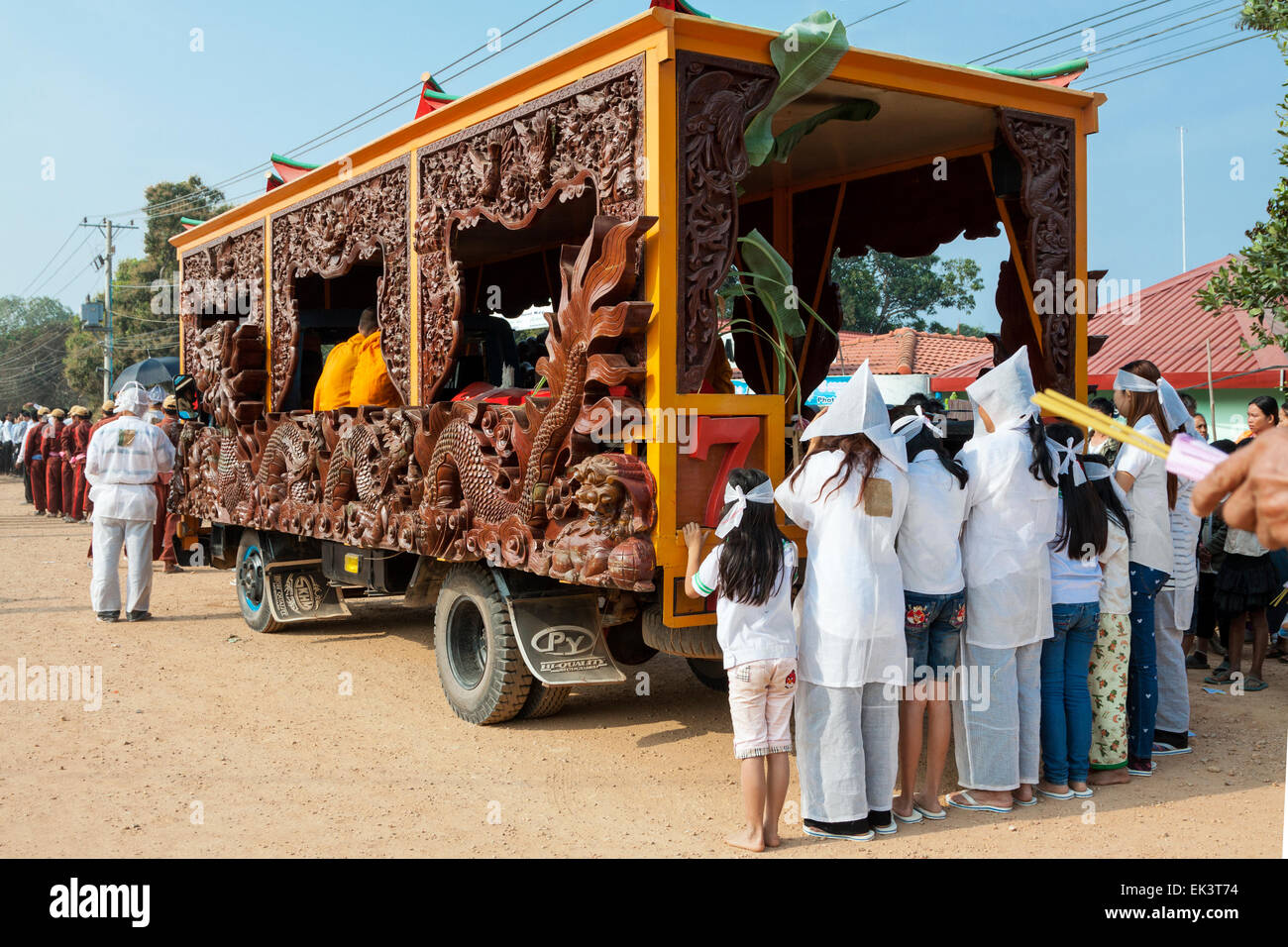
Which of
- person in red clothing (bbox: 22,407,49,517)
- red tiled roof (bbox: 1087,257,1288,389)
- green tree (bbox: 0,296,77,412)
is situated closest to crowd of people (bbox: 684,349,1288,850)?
red tiled roof (bbox: 1087,257,1288,389)

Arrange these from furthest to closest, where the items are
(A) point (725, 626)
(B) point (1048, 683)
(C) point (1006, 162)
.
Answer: (C) point (1006, 162) < (B) point (1048, 683) < (A) point (725, 626)

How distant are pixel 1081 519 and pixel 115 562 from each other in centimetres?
806

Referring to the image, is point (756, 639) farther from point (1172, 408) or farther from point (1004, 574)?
point (1172, 408)

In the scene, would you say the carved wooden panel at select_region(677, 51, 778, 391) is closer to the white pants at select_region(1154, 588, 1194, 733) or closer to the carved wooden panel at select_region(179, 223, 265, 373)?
the white pants at select_region(1154, 588, 1194, 733)

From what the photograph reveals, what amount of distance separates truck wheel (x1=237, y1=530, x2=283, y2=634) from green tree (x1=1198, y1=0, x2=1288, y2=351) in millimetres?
7502

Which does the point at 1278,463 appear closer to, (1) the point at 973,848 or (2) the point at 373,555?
(1) the point at 973,848

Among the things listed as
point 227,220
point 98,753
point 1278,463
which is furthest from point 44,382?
point 1278,463

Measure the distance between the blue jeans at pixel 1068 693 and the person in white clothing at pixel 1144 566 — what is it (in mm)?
453

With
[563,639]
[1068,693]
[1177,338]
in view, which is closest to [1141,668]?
[1068,693]

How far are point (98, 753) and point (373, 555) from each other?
7.72ft

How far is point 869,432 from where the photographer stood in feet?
14.3

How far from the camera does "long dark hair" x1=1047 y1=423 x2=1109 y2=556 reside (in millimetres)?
4844

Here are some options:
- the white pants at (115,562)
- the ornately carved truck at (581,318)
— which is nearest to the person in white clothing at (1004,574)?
the ornately carved truck at (581,318)

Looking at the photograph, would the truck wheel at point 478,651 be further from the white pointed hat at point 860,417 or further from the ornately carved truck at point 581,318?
the white pointed hat at point 860,417
